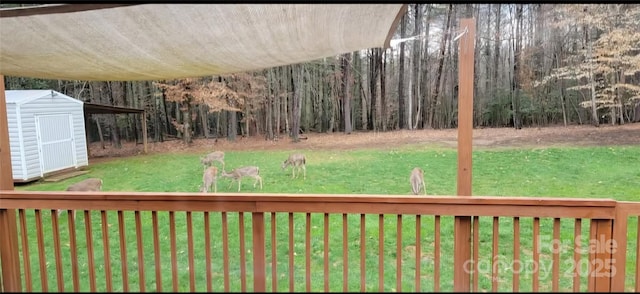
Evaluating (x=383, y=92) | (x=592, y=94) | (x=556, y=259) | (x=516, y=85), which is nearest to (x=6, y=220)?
(x=556, y=259)

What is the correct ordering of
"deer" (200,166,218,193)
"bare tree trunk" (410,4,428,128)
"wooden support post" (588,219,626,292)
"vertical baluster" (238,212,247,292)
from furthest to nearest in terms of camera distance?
"bare tree trunk" (410,4,428,128), "deer" (200,166,218,193), "wooden support post" (588,219,626,292), "vertical baluster" (238,212,247,292)

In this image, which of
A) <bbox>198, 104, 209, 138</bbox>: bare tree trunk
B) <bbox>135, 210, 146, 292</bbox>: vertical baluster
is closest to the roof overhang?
<bbox>135, 210, 146, 292</bbox>: vertical baluster

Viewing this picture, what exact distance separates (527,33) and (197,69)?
24.7ft

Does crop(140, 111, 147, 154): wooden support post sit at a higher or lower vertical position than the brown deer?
higher

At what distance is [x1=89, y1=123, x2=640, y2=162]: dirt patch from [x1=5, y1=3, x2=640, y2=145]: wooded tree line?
0.18 m

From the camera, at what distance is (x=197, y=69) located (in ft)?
7.82

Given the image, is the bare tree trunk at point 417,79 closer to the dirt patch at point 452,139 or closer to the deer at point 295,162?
the dirt patch at point 452,139

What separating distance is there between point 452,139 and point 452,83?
1517 mm

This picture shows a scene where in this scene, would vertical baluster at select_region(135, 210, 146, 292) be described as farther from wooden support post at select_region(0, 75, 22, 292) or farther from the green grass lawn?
the green grass lawn

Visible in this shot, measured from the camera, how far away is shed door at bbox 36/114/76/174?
5.82 metres

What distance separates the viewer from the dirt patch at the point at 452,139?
7309mm

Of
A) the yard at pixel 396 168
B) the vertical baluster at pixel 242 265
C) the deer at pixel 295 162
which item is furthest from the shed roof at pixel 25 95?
the vertical baluster at pixel 242 265

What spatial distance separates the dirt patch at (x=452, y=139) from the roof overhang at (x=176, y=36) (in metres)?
4.69

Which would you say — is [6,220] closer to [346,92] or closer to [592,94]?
[346,92]
